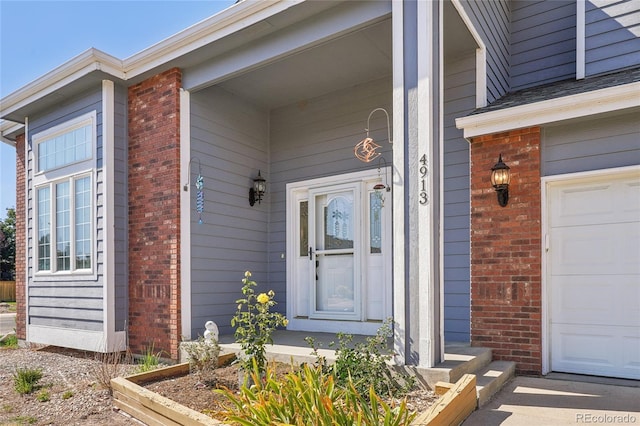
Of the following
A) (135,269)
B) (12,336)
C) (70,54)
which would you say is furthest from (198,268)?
(12,336)

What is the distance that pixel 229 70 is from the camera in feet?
16.1

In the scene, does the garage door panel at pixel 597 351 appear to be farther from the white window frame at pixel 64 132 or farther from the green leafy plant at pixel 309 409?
the white window frame at pixel 64 132

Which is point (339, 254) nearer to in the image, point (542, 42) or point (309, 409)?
point (309, 409)

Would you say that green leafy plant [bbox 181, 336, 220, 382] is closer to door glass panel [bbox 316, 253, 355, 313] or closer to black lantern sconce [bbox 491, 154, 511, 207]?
door glass panel [bbox 316, 253, 355, 313]

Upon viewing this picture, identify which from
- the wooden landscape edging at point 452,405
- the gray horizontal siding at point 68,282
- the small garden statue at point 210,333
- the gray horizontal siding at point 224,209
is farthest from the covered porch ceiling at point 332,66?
the wooden landscape edging at point 452,405

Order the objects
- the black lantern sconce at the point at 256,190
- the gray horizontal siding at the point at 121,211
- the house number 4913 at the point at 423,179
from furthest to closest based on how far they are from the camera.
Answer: the black lantern sconce at the point at 256,190 < the gray horizontal siding at the point at 121,211 < the house number 4913 at the point at 423,179

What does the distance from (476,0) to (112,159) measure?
15.3 ft

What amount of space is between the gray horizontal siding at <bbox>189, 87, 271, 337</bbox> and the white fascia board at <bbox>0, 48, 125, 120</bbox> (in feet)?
3.58

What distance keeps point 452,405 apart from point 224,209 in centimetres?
373

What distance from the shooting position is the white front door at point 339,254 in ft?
17.7

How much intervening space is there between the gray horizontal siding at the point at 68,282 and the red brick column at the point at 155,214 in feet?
1.25

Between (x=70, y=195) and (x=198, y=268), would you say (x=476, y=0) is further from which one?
(x=70, y=195)

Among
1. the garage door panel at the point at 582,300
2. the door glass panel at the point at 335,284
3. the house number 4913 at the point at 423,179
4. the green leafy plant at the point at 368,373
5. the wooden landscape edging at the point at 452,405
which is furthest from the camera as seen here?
the door glass panel at the point at 335,284

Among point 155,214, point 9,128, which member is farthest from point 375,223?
point 9,128
